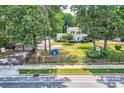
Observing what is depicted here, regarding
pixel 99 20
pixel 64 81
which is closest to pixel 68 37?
pixel 99 20

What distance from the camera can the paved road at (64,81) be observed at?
53.4ft

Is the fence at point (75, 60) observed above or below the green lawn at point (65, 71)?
above

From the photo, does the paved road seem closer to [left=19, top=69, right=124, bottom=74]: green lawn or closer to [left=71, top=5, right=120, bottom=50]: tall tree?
[left=19, top=69, right=124, bottom=74]: green lawn

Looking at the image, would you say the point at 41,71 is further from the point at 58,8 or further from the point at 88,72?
the point at 58,8

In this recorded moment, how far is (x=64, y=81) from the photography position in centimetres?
1725


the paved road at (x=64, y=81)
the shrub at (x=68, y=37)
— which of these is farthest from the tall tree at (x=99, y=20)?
the shrub at (x=68, y=37)

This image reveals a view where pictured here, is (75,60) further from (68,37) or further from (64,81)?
(68,37)

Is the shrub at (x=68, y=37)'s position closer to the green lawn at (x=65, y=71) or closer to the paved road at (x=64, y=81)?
the green lawn at (x=65, y=71)

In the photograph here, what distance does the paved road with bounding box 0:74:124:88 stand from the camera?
1627 centimetres

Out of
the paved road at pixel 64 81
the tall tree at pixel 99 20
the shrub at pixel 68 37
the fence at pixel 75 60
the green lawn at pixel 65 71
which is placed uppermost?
the tall tree at pixel 99 20

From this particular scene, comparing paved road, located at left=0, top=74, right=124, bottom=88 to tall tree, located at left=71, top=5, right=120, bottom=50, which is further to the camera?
tall tree, located at left=71, top=5, right=120, bottom=50

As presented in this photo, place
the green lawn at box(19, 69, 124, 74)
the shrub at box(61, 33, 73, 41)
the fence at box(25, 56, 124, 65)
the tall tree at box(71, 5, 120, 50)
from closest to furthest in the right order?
the green lawn at box(19, 69, 124, 74), the tall tree at box(71, 5, 120, 50), the fence at box(25, 56, 124, 65), the shrub at box(61, 33, 73, 41)

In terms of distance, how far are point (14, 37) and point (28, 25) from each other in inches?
76.2

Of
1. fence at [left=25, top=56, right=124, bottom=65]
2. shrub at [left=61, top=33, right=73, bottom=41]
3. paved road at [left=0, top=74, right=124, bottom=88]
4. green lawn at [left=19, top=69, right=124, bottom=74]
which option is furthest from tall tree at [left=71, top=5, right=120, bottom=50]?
shrub at [left=61, top=33, right=73, bottom=41]
